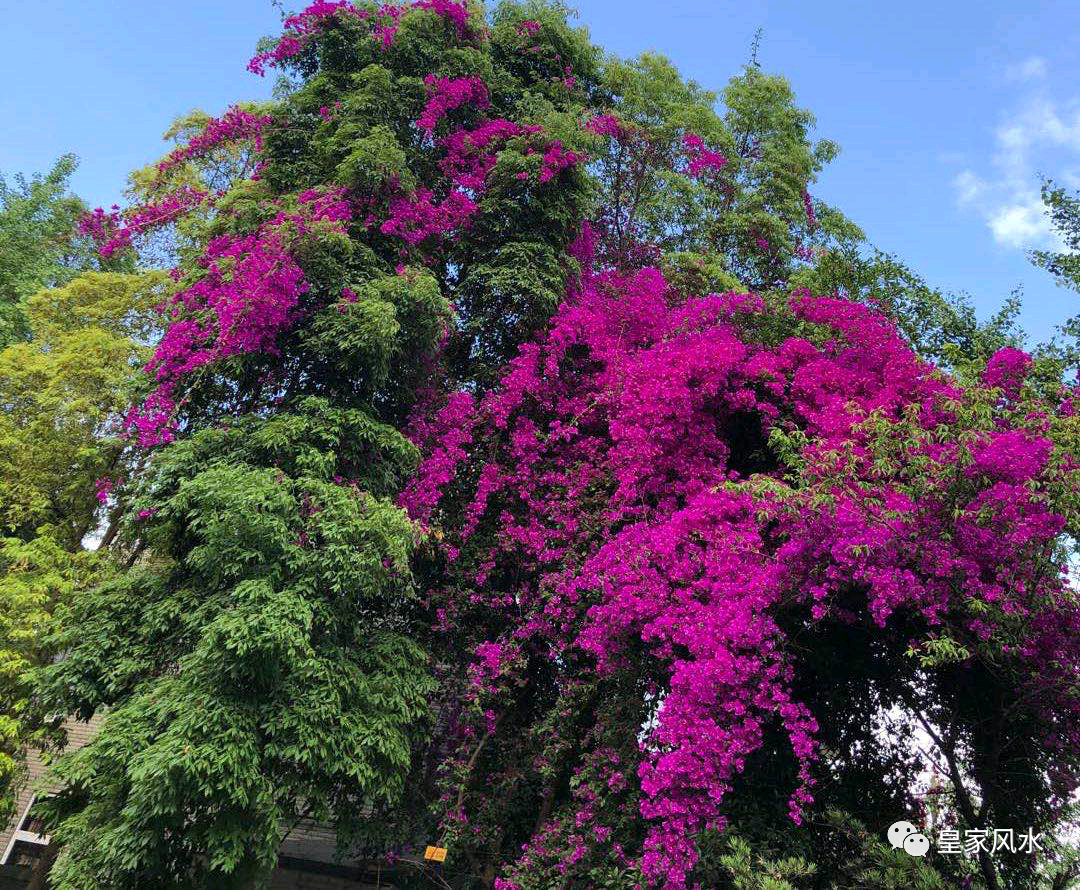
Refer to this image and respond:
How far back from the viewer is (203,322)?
7.07m

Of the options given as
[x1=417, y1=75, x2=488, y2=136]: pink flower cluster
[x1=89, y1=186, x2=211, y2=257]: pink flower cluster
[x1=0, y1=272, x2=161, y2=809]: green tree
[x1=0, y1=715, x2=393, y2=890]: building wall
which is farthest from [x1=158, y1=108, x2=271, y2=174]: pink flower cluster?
[x1=0, y1=715, x2=393, y2=890]: building wall

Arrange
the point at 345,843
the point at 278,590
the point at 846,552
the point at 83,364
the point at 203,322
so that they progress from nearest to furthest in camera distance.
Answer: the point at 846,552 → the point at 278,590 → the point at 345,843 → the point at 203,322 → the point at 83,364

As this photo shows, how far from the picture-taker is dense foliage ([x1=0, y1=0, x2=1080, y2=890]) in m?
4.95

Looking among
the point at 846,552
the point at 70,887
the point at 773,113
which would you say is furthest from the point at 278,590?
the point at 773,113

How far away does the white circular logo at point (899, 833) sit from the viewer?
14.6 ft

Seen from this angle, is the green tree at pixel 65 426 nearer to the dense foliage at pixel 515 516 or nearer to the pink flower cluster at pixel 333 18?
the dense foliage at pixel 515 516

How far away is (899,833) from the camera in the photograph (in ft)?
15.4

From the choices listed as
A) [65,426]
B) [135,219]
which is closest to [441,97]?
[135,219]

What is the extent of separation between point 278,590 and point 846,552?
4.16 metres

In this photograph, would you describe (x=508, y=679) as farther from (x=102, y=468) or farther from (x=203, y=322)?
(x=102, y=468)

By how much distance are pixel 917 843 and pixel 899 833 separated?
0.26m

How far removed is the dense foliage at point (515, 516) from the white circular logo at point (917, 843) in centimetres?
37

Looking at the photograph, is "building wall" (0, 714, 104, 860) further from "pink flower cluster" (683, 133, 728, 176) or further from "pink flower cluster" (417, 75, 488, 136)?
"pink flower cluster" (683, 133, 728, 176)
